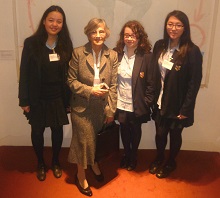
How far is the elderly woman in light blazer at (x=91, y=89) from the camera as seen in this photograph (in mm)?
2117

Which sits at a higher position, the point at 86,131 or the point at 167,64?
the point at 167,64

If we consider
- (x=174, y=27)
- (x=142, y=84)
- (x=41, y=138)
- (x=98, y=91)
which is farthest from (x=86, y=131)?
(x=174, y=27)

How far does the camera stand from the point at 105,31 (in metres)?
2.10

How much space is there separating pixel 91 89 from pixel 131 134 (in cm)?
79

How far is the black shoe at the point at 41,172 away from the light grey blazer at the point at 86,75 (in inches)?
30.0

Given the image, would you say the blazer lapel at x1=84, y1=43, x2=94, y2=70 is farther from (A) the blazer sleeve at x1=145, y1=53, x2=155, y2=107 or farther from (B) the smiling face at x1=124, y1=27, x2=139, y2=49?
(A) the blazer sleeve at x1=145, y1=53, x2=155, y2=107

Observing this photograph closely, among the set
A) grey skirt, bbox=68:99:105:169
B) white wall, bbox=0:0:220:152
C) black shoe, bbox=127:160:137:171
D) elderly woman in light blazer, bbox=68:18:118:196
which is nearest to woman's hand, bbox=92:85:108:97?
elderly woman in light blazer, bbox=68:18:118:196

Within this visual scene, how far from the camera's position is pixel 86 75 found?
7.07ft

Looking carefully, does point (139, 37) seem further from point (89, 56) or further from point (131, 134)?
point (131, 134)

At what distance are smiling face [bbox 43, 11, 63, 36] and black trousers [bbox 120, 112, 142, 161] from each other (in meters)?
0.98

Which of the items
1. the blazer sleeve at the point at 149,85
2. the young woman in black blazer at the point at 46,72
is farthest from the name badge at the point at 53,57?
the blazer sleeve at the point at 149,85

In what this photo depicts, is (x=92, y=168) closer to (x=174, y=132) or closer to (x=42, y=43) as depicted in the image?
(x=174, y=132)

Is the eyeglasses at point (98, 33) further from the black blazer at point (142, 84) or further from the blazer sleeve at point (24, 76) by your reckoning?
the blazer sleeve at point (24, 76)

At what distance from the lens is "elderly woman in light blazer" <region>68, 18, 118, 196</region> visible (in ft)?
6.95
